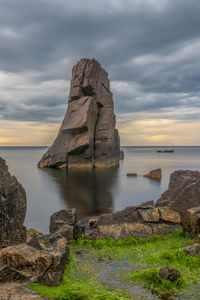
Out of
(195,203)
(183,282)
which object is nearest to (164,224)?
(195,203)

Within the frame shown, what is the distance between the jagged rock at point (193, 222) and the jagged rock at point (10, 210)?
610cm

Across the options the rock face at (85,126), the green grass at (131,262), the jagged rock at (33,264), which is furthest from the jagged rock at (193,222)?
the rock face at (85,126)

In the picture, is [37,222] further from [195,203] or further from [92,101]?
[92,101]

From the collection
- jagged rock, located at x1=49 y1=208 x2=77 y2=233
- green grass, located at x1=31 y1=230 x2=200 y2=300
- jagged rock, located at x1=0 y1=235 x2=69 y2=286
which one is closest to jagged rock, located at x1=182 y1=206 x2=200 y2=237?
green grass, located at x1=31 y1=230 x2=200 y2=300

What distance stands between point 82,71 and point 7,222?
48210 mm

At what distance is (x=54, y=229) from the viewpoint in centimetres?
1173

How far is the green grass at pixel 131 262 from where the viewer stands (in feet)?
18.0

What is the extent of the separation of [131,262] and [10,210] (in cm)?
396

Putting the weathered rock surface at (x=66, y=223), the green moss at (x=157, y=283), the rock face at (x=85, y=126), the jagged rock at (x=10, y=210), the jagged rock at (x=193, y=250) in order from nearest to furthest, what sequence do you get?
1. the green moss at (x=157, y=283)
2. the jagged rock at (x=193, y=250)
3. the jagged rock at (x=10, y=210)
4. the weathered rock surface at (x=66, y=223)
5. the rock face at (x=85, y=126)

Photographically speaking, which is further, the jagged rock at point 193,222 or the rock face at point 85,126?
the rock face at point 85,126

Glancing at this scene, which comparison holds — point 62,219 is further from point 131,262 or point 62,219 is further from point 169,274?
point 169,274

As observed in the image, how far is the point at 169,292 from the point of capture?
587cm

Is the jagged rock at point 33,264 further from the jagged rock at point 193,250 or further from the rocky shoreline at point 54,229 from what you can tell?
the jagged rock at point 193,250

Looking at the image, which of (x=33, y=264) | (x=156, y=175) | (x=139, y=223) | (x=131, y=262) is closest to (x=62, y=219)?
(x=139, y=223)
